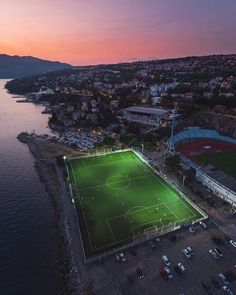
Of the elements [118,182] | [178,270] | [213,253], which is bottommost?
[118,182]

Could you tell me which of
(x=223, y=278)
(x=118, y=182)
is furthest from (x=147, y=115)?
(x=223, y=278)

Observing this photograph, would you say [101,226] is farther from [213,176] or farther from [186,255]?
[213,176]

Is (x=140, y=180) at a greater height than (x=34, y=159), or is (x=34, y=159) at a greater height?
(x=140, y=180)

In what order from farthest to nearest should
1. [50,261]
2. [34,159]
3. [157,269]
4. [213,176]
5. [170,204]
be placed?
[34,159] → [213,176] → [170,204] → [50,261] → [157,269]

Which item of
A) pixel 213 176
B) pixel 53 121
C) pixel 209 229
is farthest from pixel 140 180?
pixel 53 121

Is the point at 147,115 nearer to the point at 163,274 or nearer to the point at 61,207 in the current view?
the point at 61,207

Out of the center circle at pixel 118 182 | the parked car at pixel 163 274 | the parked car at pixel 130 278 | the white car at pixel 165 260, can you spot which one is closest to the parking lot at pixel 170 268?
the parked car at pixel 130 278
